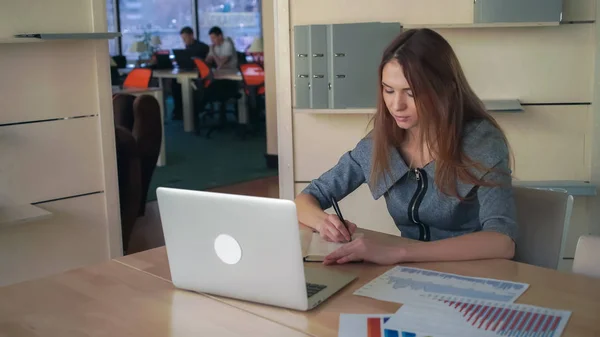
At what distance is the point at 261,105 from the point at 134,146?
6.26 metres

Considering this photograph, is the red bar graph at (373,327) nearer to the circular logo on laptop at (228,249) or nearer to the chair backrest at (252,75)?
the circular logo on laptop at (228,249)

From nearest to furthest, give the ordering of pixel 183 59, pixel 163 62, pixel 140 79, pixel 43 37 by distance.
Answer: pixel 43 37, pixel 140 79, pixel 183 59, pixel 163 62

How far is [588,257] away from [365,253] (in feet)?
1.87

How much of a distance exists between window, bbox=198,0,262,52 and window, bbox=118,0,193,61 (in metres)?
0.29

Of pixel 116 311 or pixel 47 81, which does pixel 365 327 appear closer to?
pixel 116 311

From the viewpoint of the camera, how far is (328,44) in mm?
3533

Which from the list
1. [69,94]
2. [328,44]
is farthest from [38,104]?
[328,44]

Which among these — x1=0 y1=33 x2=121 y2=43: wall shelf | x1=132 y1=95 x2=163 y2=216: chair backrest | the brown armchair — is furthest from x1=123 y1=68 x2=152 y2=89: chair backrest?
x1=0 y1=33 x2=121 y2=43: wall shelf

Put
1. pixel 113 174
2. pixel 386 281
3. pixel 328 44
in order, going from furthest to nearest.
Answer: pixel 113 174 < pixel 328 44 < pixel 386 281

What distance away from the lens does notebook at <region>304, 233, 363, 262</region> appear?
202cm

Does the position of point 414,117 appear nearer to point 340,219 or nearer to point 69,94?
point 340,219

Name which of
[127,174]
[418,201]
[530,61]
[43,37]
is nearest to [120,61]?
[127,174]

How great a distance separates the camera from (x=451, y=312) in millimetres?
1608

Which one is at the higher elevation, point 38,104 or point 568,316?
point 38,104
